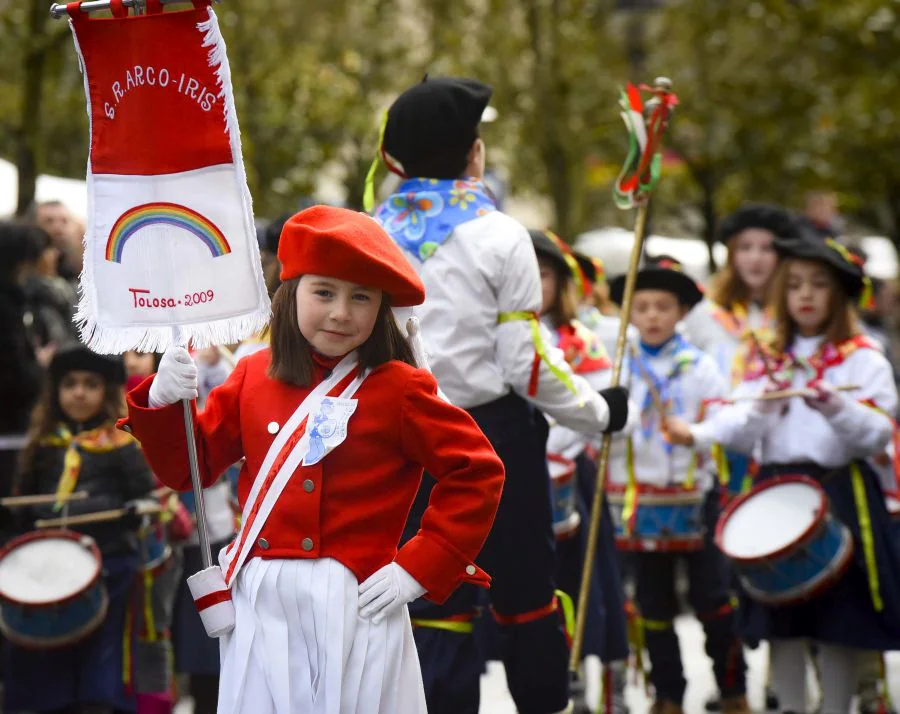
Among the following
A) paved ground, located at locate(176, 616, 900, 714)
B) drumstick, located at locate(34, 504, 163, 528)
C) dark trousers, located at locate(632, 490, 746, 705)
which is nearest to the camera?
drumstick, located at locate(34, 504, 163, 528)

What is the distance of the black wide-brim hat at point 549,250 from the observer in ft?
23.7

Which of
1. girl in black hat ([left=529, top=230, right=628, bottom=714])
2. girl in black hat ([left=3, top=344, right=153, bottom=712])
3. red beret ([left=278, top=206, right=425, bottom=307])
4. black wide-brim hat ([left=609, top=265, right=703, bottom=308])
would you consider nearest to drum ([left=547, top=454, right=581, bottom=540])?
girl in black hat ([left=529, top=230, right=628, bottom=714])

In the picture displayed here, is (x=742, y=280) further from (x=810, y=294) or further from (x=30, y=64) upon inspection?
(x=30, y=64)

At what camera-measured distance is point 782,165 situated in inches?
776

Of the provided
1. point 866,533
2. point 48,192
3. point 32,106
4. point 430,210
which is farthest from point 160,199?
point 48,192

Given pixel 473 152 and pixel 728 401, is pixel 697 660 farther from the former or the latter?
pixel 473 152

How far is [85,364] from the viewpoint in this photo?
7043 millimetres

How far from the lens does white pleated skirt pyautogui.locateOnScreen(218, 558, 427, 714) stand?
419 centimetres

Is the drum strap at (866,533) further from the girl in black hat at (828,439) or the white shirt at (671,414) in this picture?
the white shirt at (671,414)

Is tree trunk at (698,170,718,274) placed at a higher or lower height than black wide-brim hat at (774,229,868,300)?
higher

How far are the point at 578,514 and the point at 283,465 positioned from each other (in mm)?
3483

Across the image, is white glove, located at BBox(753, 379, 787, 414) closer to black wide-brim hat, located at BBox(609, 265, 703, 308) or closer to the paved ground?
black wide-brim hat, located at BBox(609, 265, 703, 308)

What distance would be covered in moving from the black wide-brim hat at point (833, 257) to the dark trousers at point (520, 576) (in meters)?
1.74

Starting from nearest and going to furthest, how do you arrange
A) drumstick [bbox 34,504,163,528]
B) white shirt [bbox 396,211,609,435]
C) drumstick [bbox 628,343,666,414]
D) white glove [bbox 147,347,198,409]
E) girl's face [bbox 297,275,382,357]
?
white glove [bbox 147,347,198,409] → girl's face [bbox 297,275,382,357] → white shirt [bbox 396,211,609,435] → drumstick [bbox 34,504,163,528] → drumstick [bbox 628,343,666,414]
